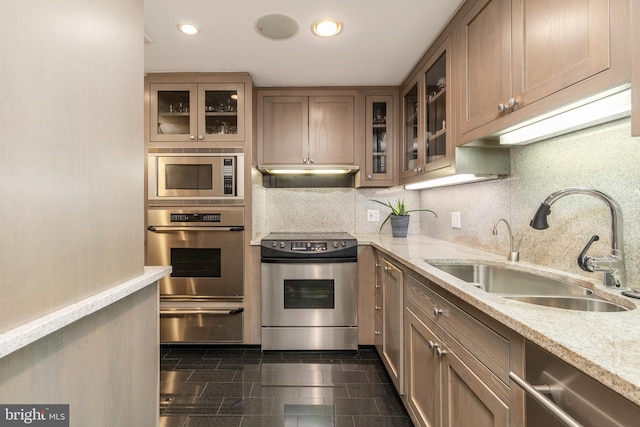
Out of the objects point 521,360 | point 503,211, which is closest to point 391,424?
point 521,360

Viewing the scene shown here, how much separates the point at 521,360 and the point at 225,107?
2.58 metres

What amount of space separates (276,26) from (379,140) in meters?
1.36

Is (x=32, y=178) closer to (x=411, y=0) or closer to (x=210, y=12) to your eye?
(x=210, y=12)

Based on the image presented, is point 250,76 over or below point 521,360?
over

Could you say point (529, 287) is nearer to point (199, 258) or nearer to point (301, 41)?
point (301, 41)

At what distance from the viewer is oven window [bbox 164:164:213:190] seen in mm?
2537

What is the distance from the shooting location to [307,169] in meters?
2.88

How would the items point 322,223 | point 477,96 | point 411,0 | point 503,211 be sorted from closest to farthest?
point 477,96 → point 411,0 → point 503,211 → point 322,223

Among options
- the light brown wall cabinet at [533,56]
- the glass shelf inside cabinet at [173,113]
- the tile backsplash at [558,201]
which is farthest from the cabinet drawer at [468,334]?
the glass shelf inside cabinet at [173,113]

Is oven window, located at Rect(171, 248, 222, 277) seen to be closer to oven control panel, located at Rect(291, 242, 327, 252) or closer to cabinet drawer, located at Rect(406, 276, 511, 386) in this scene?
oven control panel, located at Rect(291, 242, 327, 252)

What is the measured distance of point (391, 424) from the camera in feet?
5.60

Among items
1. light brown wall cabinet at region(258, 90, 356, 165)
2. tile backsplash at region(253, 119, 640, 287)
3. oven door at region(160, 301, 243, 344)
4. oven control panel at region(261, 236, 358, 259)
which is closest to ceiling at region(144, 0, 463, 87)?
light brown wall cabinet at region(258, 90, 356, 165)

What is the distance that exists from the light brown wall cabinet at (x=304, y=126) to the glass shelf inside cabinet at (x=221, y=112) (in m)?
0.28

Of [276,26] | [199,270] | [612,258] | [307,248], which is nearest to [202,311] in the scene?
[199,270]
